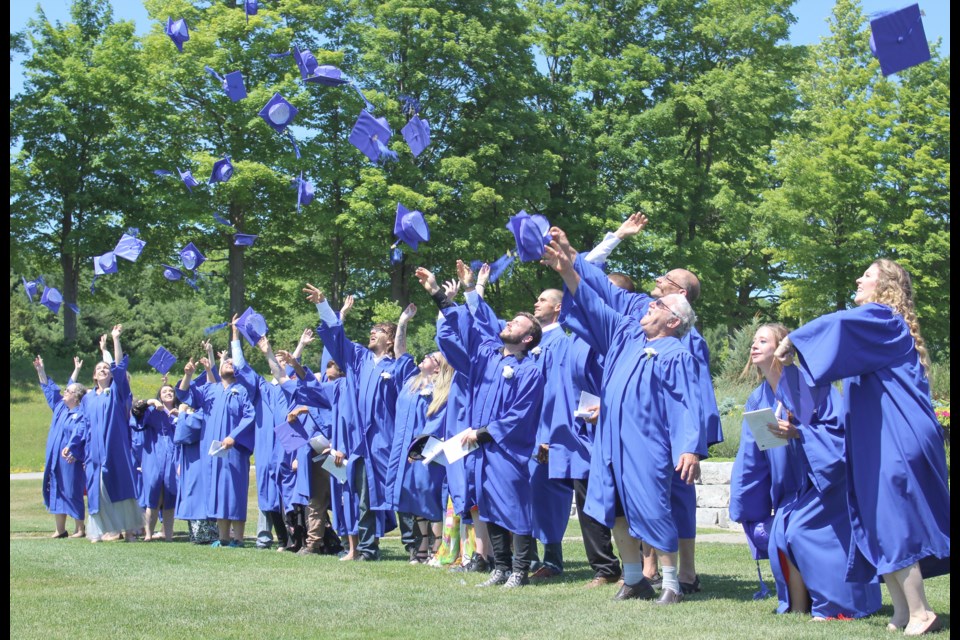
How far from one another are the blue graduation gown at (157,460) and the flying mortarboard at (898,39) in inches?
411

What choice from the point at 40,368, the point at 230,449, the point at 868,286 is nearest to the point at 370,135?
the point at 230,449

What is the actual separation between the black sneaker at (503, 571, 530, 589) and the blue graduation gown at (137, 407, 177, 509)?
6933 mm

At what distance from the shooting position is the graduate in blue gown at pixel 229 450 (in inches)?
512

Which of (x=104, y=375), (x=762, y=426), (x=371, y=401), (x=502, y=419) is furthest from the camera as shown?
(x=104, y=375)

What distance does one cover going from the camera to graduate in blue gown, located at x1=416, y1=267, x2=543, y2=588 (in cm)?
856

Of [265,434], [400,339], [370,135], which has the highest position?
[370,135]

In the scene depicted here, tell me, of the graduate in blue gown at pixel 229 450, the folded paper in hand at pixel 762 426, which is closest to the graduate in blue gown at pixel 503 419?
the folded paper in hand at pixel 762 426

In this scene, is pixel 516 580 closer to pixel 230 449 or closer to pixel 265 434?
pixel 265 434

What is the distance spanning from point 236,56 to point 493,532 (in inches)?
924

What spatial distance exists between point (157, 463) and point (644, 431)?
870 centimetres

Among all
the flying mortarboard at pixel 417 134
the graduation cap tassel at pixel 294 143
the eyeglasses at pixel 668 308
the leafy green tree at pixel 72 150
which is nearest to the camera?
the eyeglasses at pixel 668 308

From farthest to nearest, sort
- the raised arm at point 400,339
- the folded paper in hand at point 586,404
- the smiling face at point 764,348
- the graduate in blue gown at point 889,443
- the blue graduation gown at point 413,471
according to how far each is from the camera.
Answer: the raised arm at point 400,339, the blue graduation gown at point 413,471, the folded paper in hand at point 586,404, the smiling face at point 764,348, the graduate in blue gown at point 889,443

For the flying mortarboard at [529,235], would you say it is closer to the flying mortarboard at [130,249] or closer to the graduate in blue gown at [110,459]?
the graduate in blue gown at [110,459]

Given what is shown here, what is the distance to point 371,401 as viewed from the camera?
11.2 m
